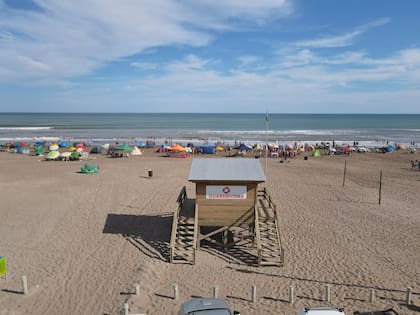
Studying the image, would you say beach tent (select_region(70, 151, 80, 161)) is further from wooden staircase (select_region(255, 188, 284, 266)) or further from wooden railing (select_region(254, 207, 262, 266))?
wooden railing (select_region(254, 207, 262, 266))

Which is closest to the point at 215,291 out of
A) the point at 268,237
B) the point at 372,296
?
the point at 268,237

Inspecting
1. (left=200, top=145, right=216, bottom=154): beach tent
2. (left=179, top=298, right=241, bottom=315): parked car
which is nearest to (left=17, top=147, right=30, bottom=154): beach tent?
(left=200, top=145, right=216, bottom=154): beach tent

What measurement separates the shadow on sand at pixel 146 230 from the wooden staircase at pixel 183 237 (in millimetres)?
455

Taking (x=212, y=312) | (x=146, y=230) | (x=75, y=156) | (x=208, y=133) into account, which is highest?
(x=208, y=133)

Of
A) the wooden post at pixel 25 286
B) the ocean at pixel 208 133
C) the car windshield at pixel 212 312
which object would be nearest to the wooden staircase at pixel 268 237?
the car windshield at pixel 212 312

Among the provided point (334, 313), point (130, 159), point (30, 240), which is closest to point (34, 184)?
point (30, 240)

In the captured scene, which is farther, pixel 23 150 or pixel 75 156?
pixel 23 150

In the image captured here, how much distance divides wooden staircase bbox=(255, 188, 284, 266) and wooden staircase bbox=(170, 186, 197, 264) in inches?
89.9

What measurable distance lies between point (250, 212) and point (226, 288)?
11.1 ft

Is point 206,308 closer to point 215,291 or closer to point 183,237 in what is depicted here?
point 215,291

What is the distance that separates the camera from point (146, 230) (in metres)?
15.1

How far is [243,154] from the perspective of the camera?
41.8 m

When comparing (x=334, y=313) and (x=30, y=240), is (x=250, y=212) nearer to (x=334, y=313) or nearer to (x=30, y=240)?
(x=334, y=313)

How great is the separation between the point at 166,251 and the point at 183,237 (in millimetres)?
797
